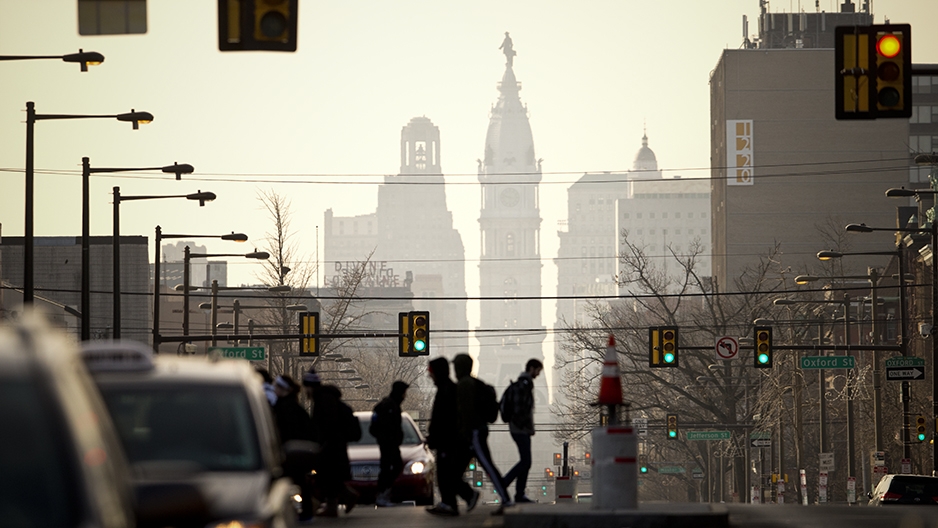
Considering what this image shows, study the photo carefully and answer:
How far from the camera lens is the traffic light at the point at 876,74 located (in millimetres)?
15680

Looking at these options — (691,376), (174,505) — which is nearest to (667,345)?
(691,376)

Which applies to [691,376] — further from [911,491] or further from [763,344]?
[911,491]

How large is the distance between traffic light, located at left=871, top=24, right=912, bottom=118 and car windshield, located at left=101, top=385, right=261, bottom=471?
9172 millimetres

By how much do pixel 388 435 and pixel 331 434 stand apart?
162 cm

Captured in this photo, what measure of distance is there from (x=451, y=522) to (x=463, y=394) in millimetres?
1422

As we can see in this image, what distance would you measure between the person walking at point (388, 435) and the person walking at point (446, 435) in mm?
695

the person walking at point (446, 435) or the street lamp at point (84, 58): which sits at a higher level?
the street lamp at point (84, 58)

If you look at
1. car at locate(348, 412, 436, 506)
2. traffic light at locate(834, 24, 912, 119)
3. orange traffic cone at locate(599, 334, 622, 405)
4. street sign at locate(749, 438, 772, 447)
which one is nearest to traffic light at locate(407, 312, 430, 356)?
car at locate(348, 412, 436, 506)

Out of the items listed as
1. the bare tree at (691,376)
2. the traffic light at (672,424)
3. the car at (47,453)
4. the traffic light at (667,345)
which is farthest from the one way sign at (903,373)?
the car at (47,453)

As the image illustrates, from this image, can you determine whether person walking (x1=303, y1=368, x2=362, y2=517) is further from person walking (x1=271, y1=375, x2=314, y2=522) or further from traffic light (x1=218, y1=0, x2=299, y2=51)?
traffic light (x1=218, y1=0, x2=299, y2=51)

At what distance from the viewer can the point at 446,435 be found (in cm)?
1741

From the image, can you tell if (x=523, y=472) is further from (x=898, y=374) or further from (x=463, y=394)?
(x=898, y=374)

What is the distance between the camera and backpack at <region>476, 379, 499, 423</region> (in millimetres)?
17344

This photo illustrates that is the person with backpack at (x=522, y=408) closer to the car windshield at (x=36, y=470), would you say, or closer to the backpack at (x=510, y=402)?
the backpack at (x=510, y=402)
